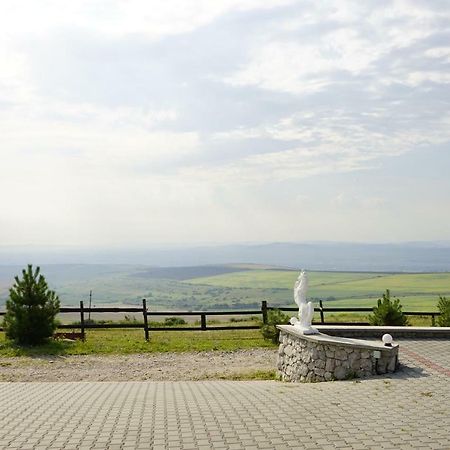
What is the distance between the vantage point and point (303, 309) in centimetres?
1321

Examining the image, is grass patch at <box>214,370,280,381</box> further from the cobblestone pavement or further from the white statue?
the cobblestone pavement

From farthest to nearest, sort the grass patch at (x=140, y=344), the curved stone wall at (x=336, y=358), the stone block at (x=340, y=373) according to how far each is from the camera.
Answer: the grass patch at (x=140, y=344), the stone block at (x=340, y=373), the curved stone wall at (x=336, y=358)

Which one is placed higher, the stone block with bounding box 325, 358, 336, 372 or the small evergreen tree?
the small evergreen tree

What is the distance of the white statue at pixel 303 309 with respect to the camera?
43.0 feet

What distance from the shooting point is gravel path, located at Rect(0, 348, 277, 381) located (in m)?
14.7

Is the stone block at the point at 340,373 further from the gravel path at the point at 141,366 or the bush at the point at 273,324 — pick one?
the bush at the point at 273,324

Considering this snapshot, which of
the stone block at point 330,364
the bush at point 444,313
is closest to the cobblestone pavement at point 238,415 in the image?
the stone block at point 330,364

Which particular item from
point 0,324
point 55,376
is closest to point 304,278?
point 55,376

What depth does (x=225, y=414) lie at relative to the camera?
8547 millimetres

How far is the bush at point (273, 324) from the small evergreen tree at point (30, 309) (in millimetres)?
7303

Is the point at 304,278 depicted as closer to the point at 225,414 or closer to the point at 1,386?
the point at 225,414

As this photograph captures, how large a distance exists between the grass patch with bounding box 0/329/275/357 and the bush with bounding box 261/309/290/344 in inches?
11.0

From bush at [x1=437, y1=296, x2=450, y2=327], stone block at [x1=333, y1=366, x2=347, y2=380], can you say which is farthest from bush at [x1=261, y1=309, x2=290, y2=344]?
stone block at [x1=333, y1=366, x2=347, y2=380]

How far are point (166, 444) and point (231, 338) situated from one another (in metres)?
13.5
